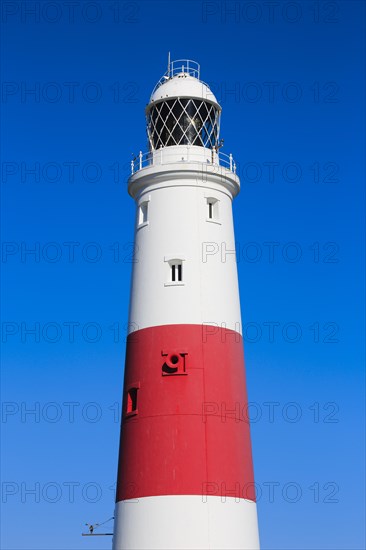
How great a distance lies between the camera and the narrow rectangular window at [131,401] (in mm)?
30688

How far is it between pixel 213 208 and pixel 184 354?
506 centimetres

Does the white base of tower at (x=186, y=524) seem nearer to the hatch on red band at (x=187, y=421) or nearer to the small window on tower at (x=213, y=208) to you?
the hatch on red band at (x=187, y=421)

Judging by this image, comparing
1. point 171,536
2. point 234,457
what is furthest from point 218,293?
point 171,536

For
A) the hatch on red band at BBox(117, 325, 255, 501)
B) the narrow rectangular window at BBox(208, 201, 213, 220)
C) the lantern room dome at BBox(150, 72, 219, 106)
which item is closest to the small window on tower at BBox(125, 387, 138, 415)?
the hatch on red band at BBox(117, 325, 255, 501)

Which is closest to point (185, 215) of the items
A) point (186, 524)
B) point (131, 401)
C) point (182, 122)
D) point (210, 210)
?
point (210, 210)

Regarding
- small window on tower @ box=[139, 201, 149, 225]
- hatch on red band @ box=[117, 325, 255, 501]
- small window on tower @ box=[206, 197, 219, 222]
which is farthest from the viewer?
small window on tower @ box=[139, 201, 149, 225]

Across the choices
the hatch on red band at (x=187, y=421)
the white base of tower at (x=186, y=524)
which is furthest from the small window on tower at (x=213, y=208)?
the white base of tower at (x=186, y=524)

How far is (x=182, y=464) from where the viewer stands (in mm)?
29141

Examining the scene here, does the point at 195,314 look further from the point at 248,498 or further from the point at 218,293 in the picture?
the point at 248,498

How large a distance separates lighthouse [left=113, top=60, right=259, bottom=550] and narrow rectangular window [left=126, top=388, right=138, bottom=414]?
0.04m

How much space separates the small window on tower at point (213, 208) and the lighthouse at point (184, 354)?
0.11ft

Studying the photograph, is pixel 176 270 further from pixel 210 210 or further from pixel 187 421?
pixel 187 421

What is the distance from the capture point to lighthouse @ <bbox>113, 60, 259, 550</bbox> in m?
29.0

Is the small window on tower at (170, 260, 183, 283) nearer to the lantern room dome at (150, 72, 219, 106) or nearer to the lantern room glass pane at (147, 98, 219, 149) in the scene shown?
the lantern room glass pane at (147, 98, 219, 149)
